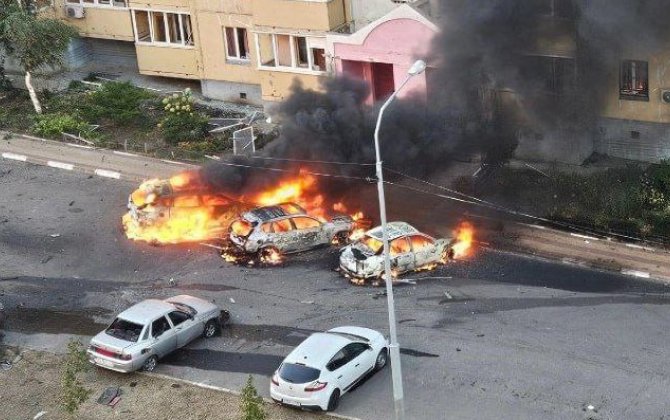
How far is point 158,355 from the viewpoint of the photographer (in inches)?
1081

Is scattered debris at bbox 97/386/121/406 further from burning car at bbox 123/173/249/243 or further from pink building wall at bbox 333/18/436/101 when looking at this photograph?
pink building wall at bbox 333/18/436/101

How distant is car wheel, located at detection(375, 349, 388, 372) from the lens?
2641 cm

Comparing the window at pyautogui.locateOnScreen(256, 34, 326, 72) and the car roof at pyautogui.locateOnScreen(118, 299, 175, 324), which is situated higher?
the window at pyautogui.locateOnScreen(256, 34, 326, 72)

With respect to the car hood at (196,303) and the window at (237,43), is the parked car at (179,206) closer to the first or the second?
the car hood at (196,303)

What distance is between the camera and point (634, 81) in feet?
114

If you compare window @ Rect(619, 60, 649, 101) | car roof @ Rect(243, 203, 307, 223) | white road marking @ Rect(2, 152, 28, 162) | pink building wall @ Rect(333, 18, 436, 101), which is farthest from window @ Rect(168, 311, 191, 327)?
window @ Rect(619, 60, 649, 101)

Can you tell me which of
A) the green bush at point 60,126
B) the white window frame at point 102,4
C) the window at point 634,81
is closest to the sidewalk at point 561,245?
the green bush at point 60,126

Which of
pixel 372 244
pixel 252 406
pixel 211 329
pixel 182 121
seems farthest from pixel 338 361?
pixel 182 121

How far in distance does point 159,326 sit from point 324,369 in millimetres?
4732

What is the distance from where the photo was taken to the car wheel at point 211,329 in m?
28.6

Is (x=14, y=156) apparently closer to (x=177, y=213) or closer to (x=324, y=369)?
(x=177, y=213)

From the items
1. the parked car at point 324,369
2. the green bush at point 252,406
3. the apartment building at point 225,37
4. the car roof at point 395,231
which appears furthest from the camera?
the apartment building at point 225,37

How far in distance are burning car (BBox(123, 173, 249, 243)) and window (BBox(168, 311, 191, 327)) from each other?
6137 mm

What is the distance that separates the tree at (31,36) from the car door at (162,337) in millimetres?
17411
